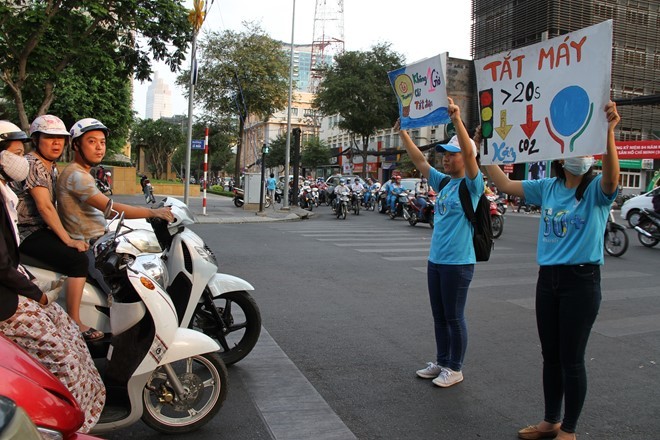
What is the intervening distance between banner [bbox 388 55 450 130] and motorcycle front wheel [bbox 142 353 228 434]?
8.23 ft

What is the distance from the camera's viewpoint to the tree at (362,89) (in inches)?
1555

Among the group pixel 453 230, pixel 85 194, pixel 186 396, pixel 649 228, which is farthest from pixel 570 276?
pixel 649 228

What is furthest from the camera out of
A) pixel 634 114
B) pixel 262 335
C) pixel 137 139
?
pixel 137 139

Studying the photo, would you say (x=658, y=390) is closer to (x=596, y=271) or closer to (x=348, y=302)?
(x=596, y=271)

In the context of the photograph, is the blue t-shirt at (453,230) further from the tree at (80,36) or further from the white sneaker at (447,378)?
the tree at (80,36)

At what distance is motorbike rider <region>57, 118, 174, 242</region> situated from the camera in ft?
11.8

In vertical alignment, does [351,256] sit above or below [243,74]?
below

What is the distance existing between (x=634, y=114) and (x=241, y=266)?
3994 cm

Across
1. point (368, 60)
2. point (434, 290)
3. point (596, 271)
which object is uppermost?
point (368, 60)

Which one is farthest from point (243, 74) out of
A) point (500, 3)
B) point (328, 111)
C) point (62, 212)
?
point (62, 212)

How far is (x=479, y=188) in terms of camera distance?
392 centimetres

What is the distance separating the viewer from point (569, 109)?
10.7 feet

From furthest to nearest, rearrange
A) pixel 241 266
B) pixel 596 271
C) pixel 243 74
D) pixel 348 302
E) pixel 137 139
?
1. pixel 137 139
2. pixel 243 74
3. pixel 241 266
4. pixel 348 302
5. pixel 596 271

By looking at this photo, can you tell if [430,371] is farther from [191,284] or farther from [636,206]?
[636,206]
